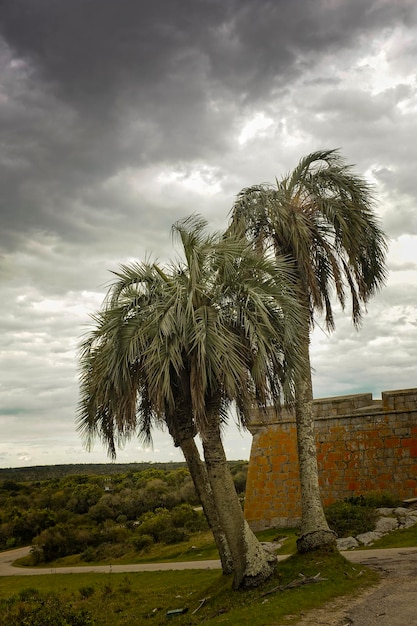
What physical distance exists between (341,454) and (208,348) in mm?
10994

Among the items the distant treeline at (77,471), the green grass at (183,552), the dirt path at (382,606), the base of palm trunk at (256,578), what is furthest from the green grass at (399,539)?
the distant treeline at (77,471)

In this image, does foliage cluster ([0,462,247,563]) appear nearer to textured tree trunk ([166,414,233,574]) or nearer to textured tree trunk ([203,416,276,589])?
textured tree trunk ([166,414,233,574])

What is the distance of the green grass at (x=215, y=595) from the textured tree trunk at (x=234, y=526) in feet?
0.78

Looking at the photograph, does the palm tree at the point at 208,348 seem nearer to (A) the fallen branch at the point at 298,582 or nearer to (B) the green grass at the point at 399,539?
(A) the fallen branch at the point at 298,582

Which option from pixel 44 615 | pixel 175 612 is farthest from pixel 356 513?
pixel 44 615

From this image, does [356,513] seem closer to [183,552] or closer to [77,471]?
[183,552]

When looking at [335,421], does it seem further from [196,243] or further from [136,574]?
[196,243]

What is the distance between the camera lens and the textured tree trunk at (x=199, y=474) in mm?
11883

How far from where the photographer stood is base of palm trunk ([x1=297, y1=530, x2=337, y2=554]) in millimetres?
11501

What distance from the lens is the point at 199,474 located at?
42.1 feet

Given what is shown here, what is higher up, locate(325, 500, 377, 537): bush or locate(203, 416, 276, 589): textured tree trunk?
locate(203, 416, 276, 589): textured tree trunk

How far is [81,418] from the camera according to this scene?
12.4m

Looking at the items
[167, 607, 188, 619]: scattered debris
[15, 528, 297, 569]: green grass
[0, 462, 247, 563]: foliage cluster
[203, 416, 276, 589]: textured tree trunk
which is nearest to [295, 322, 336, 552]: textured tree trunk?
[203, 416, 276, 589]: textured tree trunk

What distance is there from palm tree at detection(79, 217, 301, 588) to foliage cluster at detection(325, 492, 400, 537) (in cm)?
552
